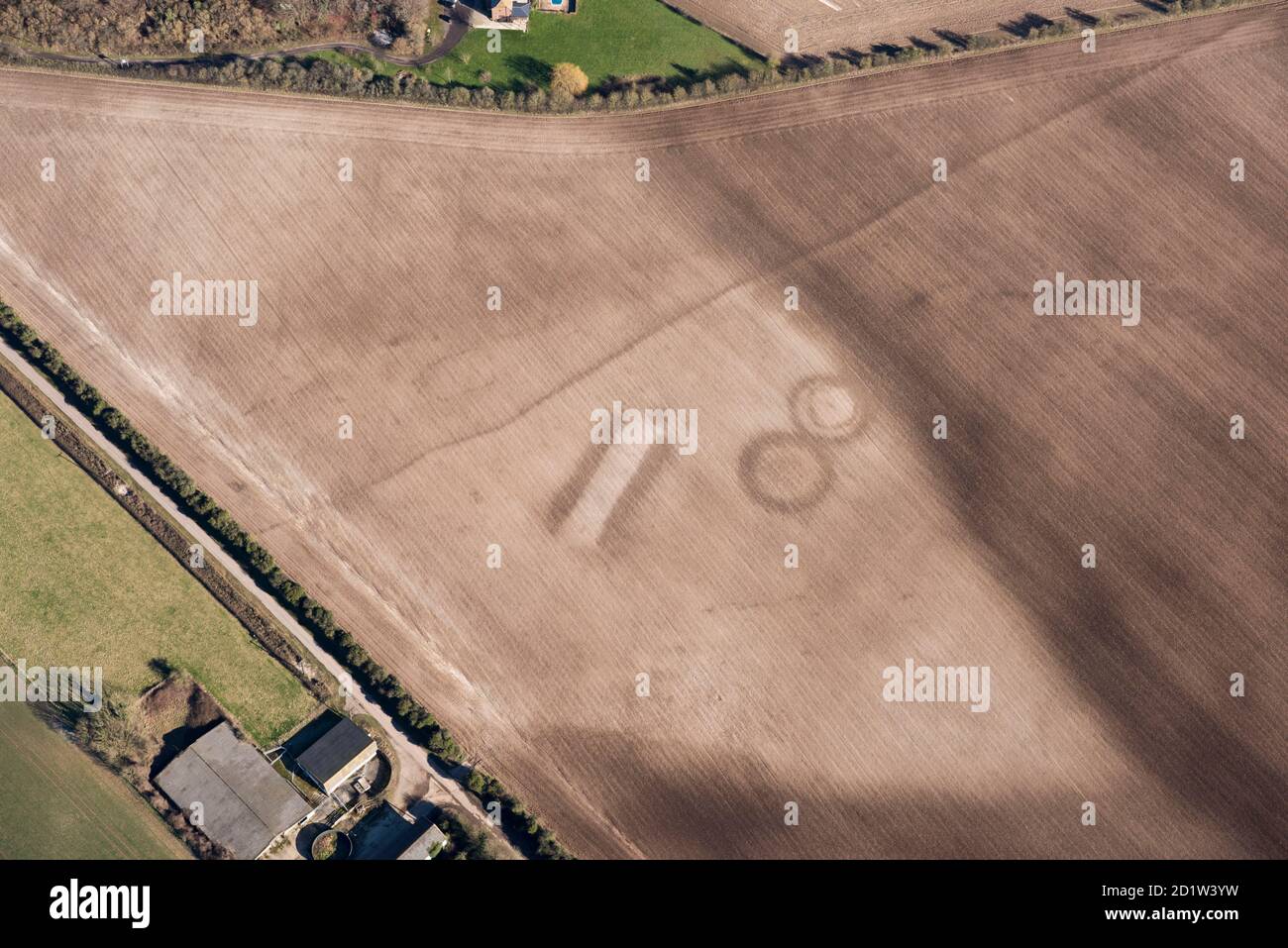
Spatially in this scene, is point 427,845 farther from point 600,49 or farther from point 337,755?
point 600,49

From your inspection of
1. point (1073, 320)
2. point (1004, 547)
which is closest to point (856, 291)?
point (1073, 320)

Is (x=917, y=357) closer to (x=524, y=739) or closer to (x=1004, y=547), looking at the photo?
(x=1004, y=547)

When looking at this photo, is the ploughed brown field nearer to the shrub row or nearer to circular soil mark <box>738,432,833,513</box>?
circular soil mark <box>738,432,833,513</box>

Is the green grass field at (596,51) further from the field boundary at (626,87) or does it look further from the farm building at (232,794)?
the farm building at (232,794)

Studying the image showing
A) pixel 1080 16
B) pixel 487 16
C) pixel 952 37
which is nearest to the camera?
pixel 487 16

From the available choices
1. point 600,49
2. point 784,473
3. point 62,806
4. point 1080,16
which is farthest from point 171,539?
point 1080,16

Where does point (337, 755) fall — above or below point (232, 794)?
above
